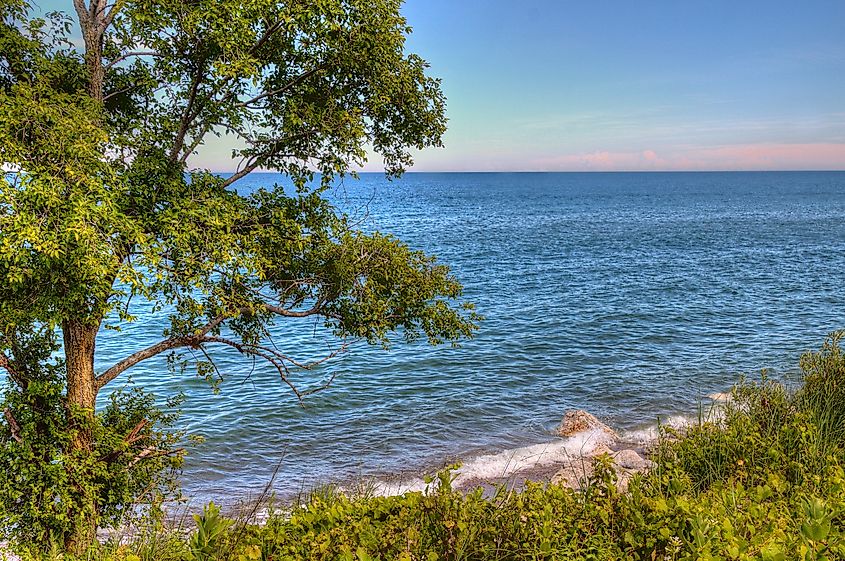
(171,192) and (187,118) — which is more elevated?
(187,118)

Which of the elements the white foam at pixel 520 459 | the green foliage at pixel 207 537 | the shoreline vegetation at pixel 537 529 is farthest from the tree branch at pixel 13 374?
the white foam at pixel 520 459

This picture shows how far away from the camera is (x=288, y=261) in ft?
41.3

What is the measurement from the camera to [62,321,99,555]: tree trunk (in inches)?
421

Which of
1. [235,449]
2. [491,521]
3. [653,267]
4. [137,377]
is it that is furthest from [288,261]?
[653,267]

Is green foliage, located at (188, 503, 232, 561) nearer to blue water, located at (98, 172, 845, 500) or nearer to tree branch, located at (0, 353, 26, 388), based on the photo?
blue water, located at (98, 172, 845, 500)

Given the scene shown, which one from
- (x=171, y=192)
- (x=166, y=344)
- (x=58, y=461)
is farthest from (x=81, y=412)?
(x=171, y=192)

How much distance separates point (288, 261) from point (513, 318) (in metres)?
25.1

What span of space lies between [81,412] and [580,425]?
51.1 ft

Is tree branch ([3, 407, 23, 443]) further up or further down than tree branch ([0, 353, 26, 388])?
further down

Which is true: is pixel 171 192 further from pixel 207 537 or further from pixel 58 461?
pixel 207 537

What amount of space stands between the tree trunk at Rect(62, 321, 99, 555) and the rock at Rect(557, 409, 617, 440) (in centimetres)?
1464

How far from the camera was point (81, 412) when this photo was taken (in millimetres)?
11203

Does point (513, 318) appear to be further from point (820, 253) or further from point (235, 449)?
point (820, 253)

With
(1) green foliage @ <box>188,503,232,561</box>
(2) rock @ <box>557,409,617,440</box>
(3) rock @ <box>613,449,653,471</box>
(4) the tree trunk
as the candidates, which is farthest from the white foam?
(1) green foliage @ <box>188,503,232,561</box>
